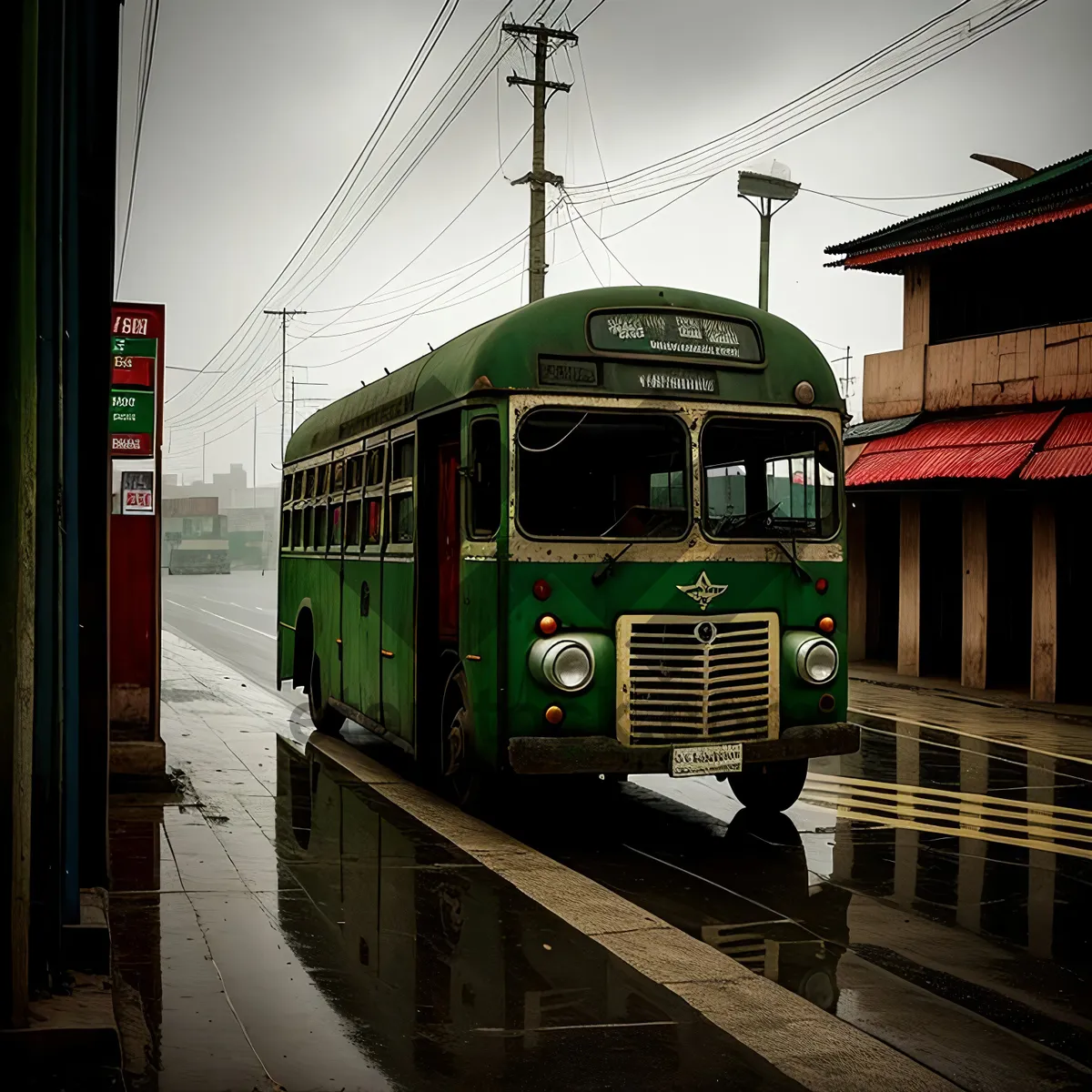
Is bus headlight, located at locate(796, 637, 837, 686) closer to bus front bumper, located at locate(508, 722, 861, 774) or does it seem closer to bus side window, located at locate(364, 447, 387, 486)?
bus front bumper, located at locate(508, 722, 861, 774)

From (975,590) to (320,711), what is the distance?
→ 10907 mm

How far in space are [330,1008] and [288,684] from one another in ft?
50.7

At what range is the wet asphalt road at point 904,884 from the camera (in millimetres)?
5902

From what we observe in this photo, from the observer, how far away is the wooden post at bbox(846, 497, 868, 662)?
25266 mm

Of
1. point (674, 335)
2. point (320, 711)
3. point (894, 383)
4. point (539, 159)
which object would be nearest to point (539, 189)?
point (539, 159)

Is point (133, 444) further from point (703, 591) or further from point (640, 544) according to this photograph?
point (703, 591)

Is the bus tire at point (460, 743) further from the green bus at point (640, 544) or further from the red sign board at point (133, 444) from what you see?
the red sign board at point (133, 444)

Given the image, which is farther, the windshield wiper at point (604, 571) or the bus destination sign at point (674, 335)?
the bus destination sign at point (674, 335)

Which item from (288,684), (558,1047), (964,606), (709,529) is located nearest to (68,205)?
(558,1047)

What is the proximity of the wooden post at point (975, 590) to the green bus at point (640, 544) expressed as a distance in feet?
37.9

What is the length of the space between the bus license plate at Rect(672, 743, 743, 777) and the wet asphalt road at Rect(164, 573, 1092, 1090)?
22.0 inches

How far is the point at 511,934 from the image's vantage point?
696cm

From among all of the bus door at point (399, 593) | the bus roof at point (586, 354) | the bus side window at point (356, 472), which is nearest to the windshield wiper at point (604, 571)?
the bus roof at point (586, 354)

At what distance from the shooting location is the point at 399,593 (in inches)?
437
